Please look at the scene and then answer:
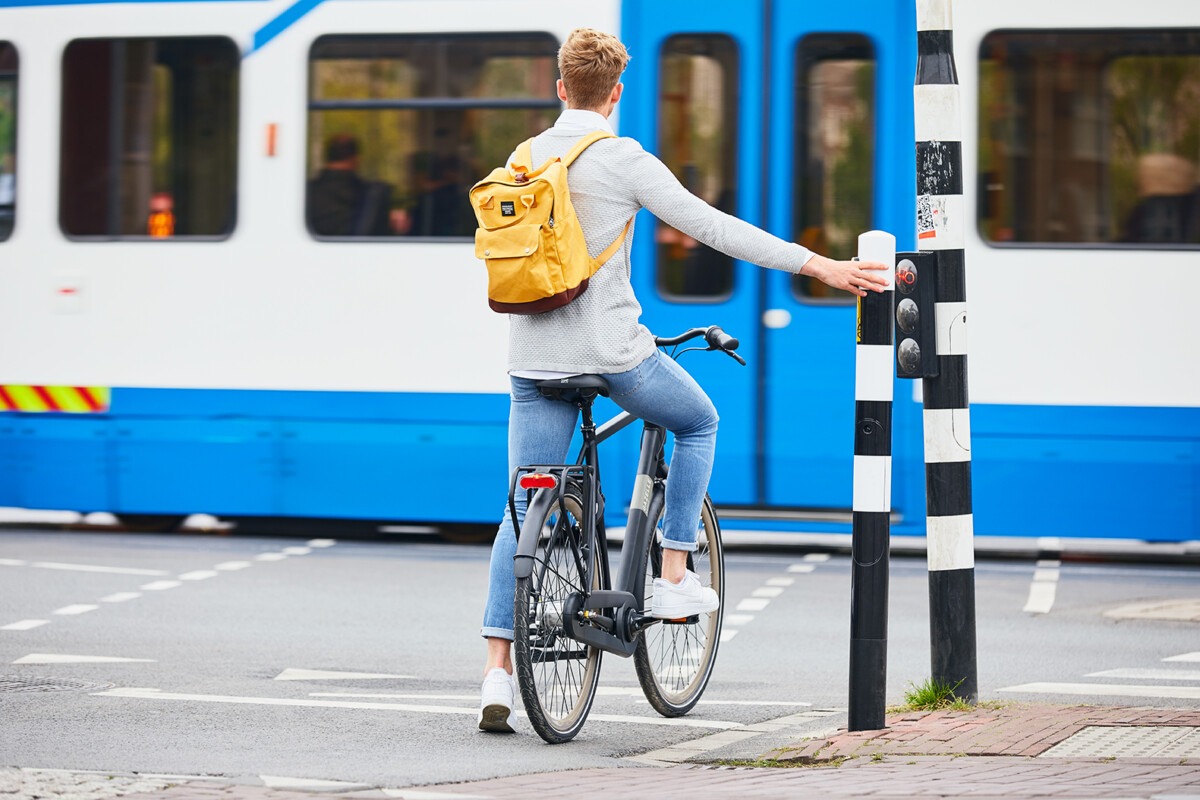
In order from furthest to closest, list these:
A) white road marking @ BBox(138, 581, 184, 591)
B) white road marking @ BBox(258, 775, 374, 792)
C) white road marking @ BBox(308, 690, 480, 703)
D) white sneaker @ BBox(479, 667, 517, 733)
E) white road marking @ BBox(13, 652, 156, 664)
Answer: white road marking @ BBox(138, 581, 184, 591)
white road marking @ BBox(13, 652, 156, 664)
white road marking @ BBox(308, 690, 480, 703)
white sneaker @ BBox(479, 667, 517, 733)
white road marking @ BBox(258, 775, 374, 792)

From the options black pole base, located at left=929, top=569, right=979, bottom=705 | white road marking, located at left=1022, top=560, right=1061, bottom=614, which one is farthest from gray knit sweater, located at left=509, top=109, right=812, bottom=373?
white road marking, located at left=1022, top=560, right=1061, bottom=614

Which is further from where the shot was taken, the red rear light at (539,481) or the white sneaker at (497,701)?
the white sneaker at (497,701)

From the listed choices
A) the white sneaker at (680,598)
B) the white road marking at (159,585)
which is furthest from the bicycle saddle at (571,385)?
the white road marking at (159,585)

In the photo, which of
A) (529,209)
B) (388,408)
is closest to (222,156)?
(388,408)

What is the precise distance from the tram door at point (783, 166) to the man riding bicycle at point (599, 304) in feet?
17.0

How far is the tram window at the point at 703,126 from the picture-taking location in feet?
38.8

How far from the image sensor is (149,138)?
12711mm

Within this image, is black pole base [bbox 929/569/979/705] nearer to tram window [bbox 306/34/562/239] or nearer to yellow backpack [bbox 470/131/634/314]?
yellow backpack [bbox 470/131/634/314]

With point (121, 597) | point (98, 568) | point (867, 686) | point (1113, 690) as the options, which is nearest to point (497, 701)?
point (867, 686)

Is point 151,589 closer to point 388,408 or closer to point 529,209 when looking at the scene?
point 388,408

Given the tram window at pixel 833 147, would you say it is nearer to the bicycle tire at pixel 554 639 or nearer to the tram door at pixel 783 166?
the tram door at pixel 783 166

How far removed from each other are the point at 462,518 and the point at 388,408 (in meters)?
0.73

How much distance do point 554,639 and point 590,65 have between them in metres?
1.63

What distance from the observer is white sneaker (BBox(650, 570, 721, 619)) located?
6688 mm
